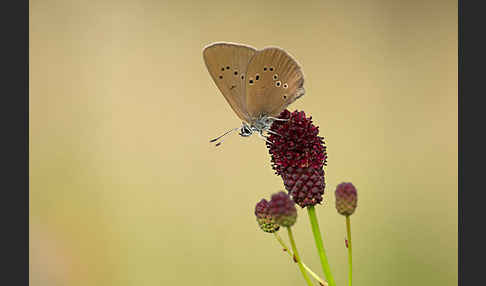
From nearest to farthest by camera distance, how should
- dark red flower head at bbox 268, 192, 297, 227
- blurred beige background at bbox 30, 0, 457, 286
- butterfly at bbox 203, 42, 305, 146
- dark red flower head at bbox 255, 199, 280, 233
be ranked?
dark red flower head at bbox 268, 192, 297, 227 → dark red flower head at bbox 255, 199, 280, 233 → butterfly at bbox 203, 42, 305, 146 → blurred beige background at bbox 30, 0, 457, 286

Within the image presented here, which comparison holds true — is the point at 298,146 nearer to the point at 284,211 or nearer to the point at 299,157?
the point at 299,157

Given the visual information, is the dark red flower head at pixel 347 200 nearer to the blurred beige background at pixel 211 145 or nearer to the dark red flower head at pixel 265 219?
the dark red flower head at pixel 265 219

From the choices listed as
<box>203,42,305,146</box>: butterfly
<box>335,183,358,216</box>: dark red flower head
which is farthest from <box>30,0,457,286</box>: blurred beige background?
<box>335,183,358,216</box>: dark red flower head

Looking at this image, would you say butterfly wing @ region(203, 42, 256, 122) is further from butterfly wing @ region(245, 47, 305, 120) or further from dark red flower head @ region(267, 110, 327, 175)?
dark red flower head @ region(267, 110, 327, 175)

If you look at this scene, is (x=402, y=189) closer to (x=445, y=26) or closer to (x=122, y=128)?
(x=445, y=26)

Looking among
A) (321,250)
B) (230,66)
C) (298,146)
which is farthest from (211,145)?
(321,250)

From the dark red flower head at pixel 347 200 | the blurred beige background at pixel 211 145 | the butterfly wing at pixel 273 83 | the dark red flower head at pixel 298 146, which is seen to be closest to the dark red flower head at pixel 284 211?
the dark red flower head at pixel 347 200

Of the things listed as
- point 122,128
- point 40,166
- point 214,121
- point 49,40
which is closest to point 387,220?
point 214,121
